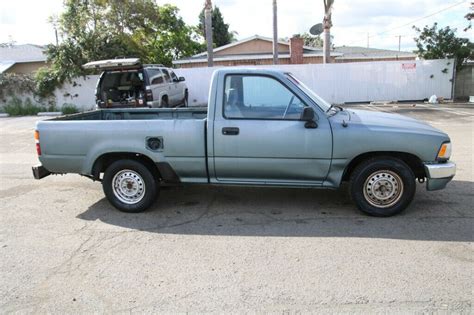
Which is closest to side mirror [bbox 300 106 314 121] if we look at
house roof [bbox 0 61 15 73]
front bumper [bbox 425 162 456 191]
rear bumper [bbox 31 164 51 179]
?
front bumper [bbox 425 162 456 191]

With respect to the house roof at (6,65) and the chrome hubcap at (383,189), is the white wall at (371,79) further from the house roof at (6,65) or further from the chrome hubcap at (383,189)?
the house roof at (6,65)

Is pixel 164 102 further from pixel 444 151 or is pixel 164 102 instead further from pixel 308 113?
pixel 444 151

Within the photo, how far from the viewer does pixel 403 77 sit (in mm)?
19094

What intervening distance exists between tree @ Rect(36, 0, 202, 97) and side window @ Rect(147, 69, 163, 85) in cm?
799

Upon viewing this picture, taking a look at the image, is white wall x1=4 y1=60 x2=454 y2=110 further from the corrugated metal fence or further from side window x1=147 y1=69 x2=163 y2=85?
side window x1=147 y1=69 x2=163 y2=85

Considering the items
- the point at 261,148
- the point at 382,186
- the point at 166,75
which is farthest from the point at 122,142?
the point at 166,75

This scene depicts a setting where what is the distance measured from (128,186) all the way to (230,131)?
1.58 meters

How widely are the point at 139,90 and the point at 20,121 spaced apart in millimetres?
7241

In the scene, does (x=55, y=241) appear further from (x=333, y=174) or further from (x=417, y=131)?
(x=417, y=131)

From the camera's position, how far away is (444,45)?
744 inches

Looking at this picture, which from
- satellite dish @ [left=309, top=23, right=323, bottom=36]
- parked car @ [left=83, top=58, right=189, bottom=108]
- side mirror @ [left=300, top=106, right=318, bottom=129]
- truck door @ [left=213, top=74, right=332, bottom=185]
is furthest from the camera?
satellite dish @ [left=309, top=23, right=323, bottom=36]

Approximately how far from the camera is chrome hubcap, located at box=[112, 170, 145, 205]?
5.43 meters

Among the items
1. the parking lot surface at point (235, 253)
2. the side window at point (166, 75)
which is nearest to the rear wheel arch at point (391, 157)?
the parking lot surface at point (235, 253)

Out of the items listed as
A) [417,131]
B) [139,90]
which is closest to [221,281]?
[417,131]
